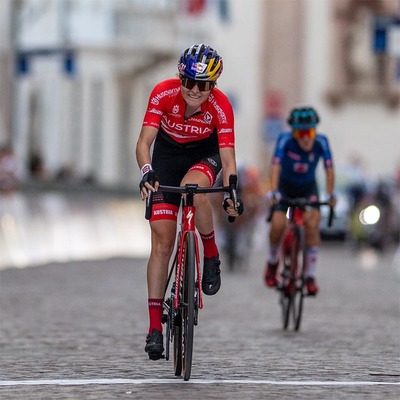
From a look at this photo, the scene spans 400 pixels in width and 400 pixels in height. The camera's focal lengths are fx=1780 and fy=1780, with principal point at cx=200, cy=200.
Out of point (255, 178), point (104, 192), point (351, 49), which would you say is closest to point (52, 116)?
point (104, 192)

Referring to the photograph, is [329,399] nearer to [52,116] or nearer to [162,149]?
[162,149]

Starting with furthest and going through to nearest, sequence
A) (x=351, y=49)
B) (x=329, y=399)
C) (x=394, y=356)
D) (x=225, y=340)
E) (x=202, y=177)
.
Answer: (x=351, y=49), (x=225, y=340), (x=394, y=356), (x=202, y=177), (x=329, y=399)

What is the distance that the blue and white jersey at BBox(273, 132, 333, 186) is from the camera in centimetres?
1458

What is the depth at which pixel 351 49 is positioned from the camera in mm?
63375

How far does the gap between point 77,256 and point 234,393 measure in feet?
58.6

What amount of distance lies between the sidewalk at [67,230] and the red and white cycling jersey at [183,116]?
13.2m

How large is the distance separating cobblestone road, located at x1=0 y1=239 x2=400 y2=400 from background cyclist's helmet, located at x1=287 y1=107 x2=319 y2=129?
1.66 meters

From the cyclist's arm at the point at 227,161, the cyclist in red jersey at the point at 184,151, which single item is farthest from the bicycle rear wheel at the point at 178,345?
the cyclist's arm at the point at 227,161

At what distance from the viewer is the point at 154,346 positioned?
10078mm

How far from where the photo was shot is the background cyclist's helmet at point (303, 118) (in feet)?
47.2

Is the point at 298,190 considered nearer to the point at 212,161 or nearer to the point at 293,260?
the point at 293,260

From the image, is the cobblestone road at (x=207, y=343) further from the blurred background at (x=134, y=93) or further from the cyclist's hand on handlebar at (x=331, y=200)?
the blurred background at (x=134, y=93)

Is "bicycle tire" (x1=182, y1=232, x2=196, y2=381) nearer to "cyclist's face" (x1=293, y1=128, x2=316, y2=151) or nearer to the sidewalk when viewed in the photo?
"cyclist's face" (x1=293, y1=128, x2=316, y2=151)

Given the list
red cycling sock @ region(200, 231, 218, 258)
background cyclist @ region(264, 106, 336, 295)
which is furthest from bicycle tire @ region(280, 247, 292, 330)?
red cycling sock @ region(200, 231, 218, 258)
